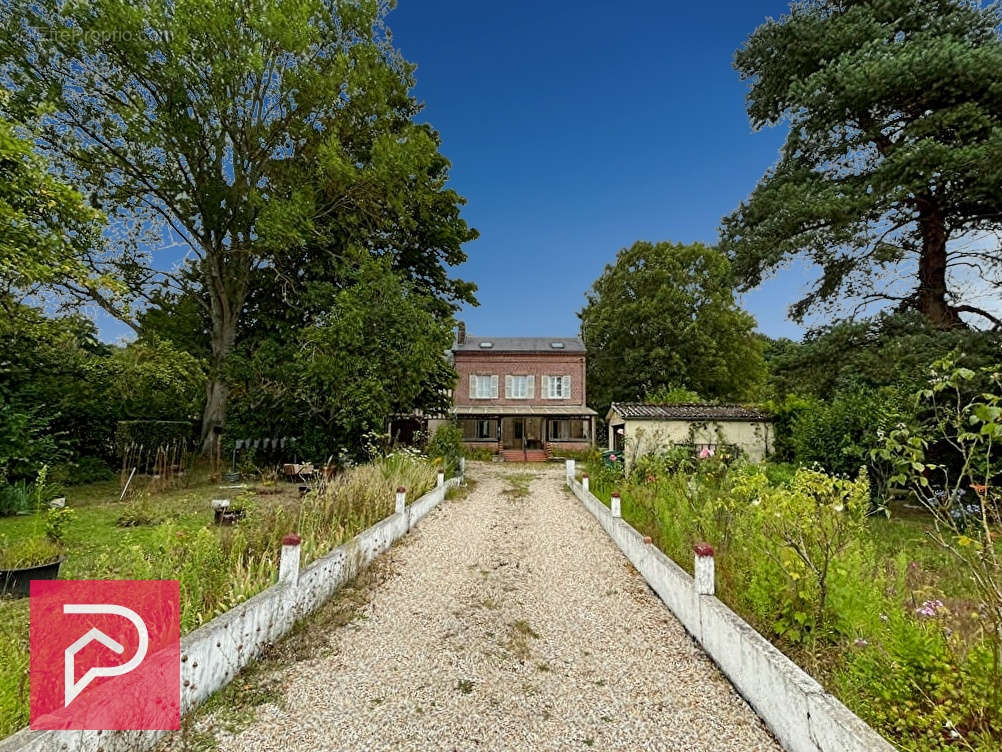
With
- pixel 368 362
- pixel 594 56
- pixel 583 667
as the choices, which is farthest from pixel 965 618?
pixel 594 56

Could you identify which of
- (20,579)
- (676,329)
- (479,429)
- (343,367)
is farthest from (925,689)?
(676,329)

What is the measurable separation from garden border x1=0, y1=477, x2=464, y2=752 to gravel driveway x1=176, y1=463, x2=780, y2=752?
0.95 feet

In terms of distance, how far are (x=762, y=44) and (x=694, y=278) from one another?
49.9 ft

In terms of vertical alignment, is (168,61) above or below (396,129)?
below

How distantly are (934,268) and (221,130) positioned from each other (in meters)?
21.7

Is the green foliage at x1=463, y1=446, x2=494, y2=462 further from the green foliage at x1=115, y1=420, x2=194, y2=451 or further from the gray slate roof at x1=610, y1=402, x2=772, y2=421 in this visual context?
the green foliage at x1=115, y1=420, x2=194, y2=451

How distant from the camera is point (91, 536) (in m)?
6.81

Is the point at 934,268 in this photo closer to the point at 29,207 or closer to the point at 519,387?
the point at 519,387

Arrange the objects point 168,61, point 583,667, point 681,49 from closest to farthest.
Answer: point 583,667
point 681,49
point 168,61

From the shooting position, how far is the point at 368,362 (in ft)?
43.2

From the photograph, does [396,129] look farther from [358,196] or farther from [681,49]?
[681,49]

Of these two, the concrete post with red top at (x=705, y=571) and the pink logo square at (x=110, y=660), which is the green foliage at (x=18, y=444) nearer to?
the pink logo square at (x=110, y=660)

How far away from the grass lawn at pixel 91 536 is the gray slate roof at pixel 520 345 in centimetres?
1504

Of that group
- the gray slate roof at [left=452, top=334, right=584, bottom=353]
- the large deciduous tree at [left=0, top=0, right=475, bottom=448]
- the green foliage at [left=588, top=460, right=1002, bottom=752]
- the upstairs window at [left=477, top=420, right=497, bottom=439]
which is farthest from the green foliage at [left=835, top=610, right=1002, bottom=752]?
the upstairs window at [left=477, top=420, right=497, bottom=439]
